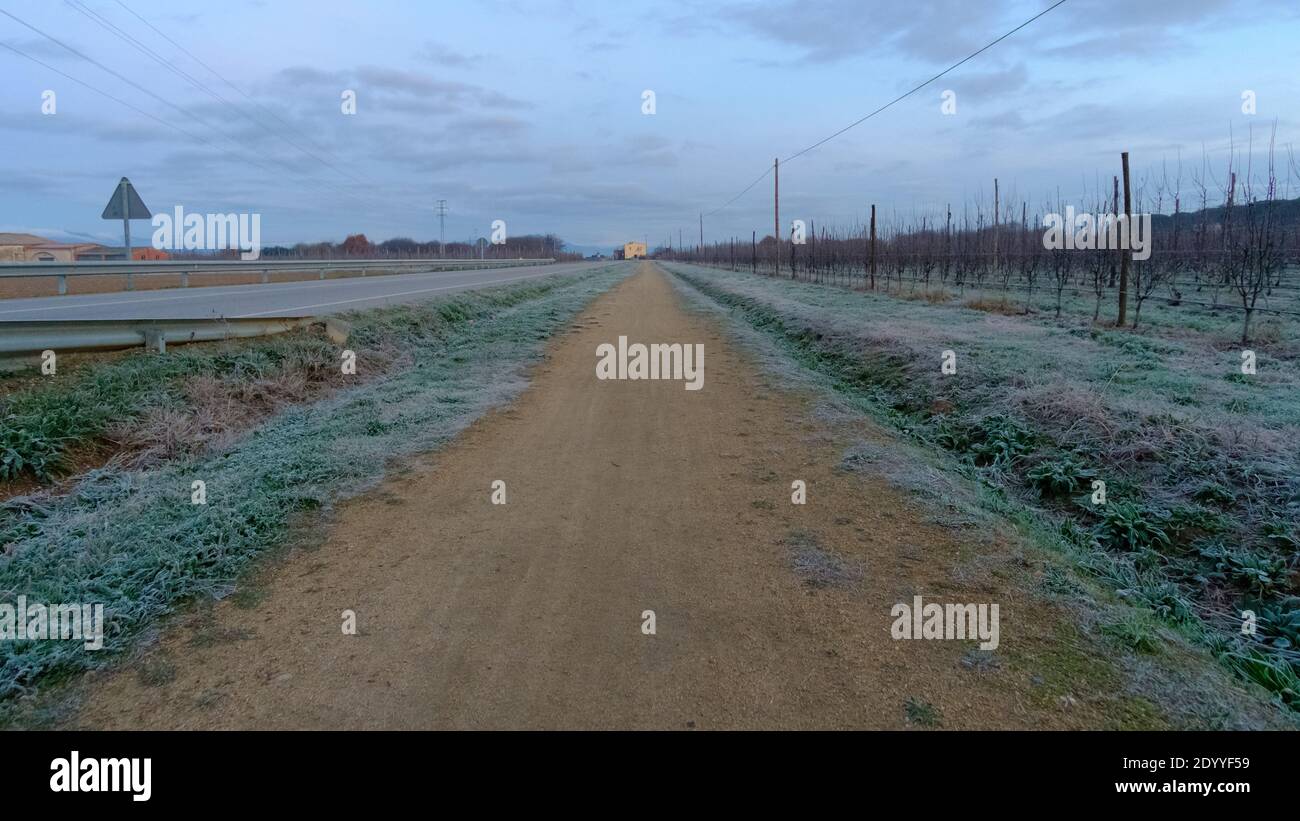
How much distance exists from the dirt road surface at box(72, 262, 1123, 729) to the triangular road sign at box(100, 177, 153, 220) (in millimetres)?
20106

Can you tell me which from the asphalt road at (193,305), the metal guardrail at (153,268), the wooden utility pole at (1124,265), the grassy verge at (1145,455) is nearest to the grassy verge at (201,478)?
the asphalt road at (193,305)

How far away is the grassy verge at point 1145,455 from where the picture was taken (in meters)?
4.17

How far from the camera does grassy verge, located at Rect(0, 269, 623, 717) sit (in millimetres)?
3875

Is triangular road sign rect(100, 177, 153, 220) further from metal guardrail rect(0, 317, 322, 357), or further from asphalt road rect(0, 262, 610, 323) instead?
metal guardrail rect(0, 317, 322, 357)

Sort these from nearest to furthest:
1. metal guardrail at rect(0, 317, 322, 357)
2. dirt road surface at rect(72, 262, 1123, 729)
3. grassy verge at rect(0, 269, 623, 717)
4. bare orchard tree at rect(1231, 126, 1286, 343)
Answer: dirt road surface at rect(72, 262, 1123, 729) → grassy verge at rect(0, 269, 623, 717) → metal guardrail at rect(0, 317, 322, 357) → bare orchard tree at rect(1231, 126, 1286, 343)

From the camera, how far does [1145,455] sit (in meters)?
6.09

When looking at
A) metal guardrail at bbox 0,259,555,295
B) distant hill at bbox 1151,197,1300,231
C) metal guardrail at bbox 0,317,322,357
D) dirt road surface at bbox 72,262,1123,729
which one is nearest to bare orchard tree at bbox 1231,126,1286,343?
distant hill at bbox 1151,197,1300,231

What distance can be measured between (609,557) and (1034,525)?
3081mm

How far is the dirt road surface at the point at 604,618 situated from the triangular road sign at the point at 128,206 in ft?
66.0

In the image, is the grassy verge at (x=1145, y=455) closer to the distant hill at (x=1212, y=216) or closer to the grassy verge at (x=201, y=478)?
the grassy verge at (x=201, y=478)

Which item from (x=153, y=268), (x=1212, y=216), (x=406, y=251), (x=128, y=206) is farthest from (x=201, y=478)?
(x=406, y=251)

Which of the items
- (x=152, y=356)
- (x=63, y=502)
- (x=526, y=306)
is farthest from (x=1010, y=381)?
(x=526, y=306)

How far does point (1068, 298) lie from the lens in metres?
23.5

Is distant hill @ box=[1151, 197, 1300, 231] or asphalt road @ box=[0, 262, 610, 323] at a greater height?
distant hill @ box=[1151, 197, 1300, 231]
